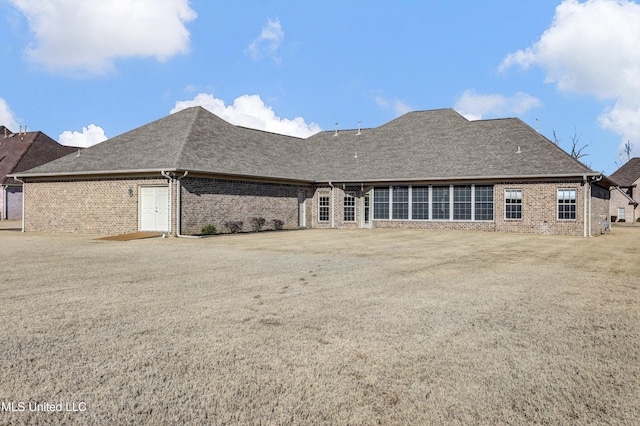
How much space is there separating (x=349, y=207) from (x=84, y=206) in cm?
1458

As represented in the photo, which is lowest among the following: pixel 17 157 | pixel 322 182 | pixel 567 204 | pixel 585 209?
pixel 585 209

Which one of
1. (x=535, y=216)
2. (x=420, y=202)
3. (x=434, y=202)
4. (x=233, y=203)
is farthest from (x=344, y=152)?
(x=535, y=216)

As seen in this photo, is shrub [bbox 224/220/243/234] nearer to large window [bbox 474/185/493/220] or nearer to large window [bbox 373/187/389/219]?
large window [bbox 373/187/389/219]

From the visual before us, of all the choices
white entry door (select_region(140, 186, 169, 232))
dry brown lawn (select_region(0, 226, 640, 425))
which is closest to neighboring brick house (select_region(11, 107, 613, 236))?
white entry door (select_region(140, 186, 169, 232))

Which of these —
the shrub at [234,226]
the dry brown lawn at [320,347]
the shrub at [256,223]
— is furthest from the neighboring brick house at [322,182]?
the dry brown lawn at [320,347]

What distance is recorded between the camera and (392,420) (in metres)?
3.39

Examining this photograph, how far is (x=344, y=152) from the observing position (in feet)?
105

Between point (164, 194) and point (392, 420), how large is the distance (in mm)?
19240

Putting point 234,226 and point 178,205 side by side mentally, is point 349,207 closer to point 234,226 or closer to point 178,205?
point 234,226

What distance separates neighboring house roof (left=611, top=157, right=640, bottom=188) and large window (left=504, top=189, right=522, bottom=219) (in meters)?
35.8

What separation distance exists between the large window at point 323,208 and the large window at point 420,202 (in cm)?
→ 533

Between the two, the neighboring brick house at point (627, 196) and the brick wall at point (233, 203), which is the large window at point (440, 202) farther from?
the neighboring brick house at point (627, 196)

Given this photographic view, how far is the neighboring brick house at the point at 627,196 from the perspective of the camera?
4841 centimetres

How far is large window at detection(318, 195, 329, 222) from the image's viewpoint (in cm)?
2914
